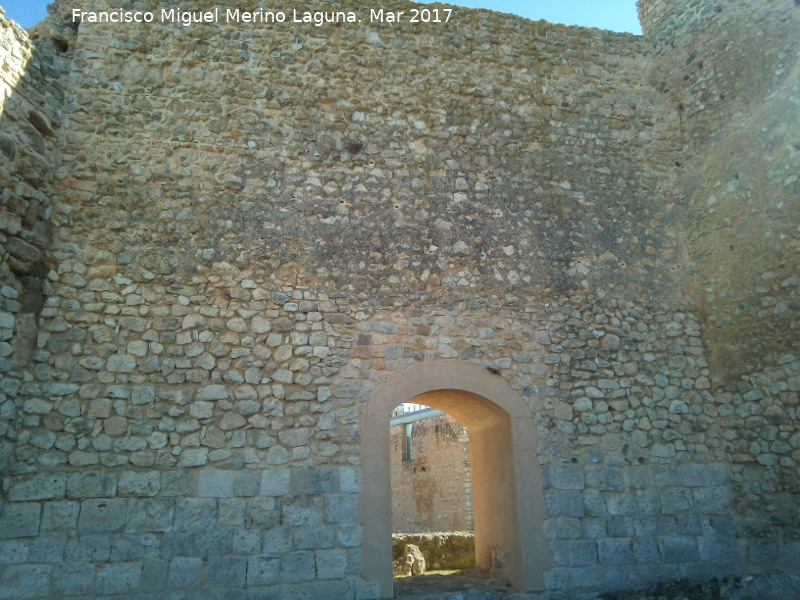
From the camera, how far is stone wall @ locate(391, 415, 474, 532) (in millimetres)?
13711

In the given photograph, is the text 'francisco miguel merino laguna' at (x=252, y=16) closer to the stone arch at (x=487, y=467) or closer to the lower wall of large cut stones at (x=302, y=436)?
the lower wall of large cut stones at (x=302, y=436)

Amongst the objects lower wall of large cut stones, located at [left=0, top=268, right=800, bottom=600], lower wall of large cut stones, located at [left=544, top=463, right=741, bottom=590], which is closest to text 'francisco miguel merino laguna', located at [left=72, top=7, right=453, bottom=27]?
lower wall of large cut stones, located at [left=0, top=268, right=800, bottom=600]

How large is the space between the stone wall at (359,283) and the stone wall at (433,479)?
818 centimetres

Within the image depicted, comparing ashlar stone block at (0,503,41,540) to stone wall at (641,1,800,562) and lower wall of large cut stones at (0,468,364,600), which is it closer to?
lower wall of large cut stones at (0,468,364,600)

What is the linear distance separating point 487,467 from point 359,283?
2276mm

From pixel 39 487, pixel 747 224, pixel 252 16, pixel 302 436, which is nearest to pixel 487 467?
pixel 302 436

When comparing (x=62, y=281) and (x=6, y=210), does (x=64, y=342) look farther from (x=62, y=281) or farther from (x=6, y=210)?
(x=6, y=210)

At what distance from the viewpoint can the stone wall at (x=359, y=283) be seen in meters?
4.70

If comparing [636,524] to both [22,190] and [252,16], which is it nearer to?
[22,190]

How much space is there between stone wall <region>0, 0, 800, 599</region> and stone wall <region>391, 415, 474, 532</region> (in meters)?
8.18

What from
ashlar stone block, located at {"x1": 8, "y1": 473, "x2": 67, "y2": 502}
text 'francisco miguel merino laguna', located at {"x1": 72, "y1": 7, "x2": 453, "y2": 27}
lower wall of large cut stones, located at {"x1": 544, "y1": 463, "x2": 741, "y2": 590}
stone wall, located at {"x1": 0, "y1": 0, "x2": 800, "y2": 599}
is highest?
text 'francisco miguel merino laguna', located at {"x1": 72, "y1": 7, "x2": 453, "y2": 27}

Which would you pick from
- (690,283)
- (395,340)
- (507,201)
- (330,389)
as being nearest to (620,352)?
(690,283)

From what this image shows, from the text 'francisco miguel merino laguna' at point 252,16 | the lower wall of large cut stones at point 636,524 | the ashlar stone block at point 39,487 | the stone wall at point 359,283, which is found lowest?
the lower wall of large cut stones at point 636,524

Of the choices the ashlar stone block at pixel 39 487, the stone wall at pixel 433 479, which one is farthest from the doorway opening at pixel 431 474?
the ashlar stone block at pixel 39 487
